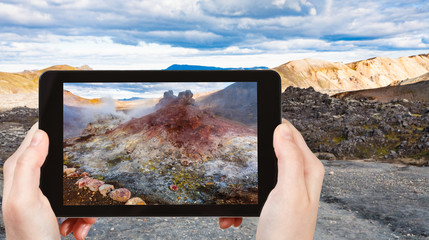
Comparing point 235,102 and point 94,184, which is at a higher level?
point 235,102

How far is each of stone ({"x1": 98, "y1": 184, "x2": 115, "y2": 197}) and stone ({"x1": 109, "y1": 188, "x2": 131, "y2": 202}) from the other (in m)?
0.04

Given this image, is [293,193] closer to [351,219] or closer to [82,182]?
[82,182]

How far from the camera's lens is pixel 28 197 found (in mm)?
2061

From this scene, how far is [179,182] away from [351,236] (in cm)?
556

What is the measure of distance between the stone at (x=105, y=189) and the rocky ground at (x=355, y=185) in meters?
4.43

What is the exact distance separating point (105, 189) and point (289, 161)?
4.52 ft

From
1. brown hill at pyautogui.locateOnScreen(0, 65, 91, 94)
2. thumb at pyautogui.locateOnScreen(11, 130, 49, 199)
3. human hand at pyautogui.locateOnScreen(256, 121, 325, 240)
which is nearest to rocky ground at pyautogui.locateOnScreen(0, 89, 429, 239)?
thumb at pyautogui.locateOnScreen(11, 130, 49, 199)

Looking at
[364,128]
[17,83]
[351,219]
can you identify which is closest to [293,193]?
[351,219]

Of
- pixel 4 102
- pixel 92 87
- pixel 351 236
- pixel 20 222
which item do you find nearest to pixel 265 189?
pixel 92 87

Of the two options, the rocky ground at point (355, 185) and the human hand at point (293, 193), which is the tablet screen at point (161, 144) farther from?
the rocky ground at point (355, 185)

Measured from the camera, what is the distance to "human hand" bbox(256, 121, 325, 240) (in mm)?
1930

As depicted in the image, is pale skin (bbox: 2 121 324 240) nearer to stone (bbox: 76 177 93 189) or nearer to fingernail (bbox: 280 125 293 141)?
fingernail (bbox: 280 125 293 141)

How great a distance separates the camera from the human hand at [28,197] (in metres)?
2.02

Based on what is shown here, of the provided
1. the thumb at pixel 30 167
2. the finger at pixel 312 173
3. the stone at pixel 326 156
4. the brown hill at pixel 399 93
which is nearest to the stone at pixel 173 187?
the thumb at pixel 30 167
